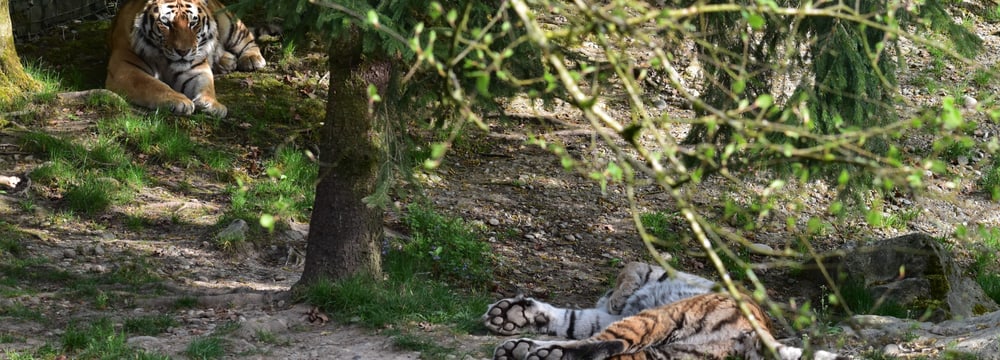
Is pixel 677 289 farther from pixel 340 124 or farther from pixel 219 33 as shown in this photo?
pixel 219 33

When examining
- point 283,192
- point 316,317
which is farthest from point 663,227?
point 316,317

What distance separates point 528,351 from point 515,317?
2.68 ft

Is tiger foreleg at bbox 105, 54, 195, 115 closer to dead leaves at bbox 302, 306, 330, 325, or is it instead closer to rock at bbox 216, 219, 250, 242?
rock at bbox 216, 219, 250, 242

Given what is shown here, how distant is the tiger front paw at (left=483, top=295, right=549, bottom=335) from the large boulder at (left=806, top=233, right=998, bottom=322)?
279cm

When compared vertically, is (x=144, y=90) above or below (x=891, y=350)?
above

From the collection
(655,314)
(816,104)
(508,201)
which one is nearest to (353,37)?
(655,314)

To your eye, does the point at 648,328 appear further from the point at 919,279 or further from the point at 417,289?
the point at 919,279

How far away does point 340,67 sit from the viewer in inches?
238

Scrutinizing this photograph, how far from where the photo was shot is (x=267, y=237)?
7887 mm

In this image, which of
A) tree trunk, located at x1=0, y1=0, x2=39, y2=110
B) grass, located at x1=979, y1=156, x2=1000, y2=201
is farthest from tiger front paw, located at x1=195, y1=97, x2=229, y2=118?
grass, located at x1=979, y1=156, x2=1000, y2=201

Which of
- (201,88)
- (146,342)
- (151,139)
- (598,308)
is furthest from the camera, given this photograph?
(201,88)

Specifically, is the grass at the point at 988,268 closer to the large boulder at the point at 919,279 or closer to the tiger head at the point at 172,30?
the large boulder at the point at 919,279

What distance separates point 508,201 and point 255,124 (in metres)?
2.41

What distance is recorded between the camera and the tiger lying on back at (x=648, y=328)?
516cm
